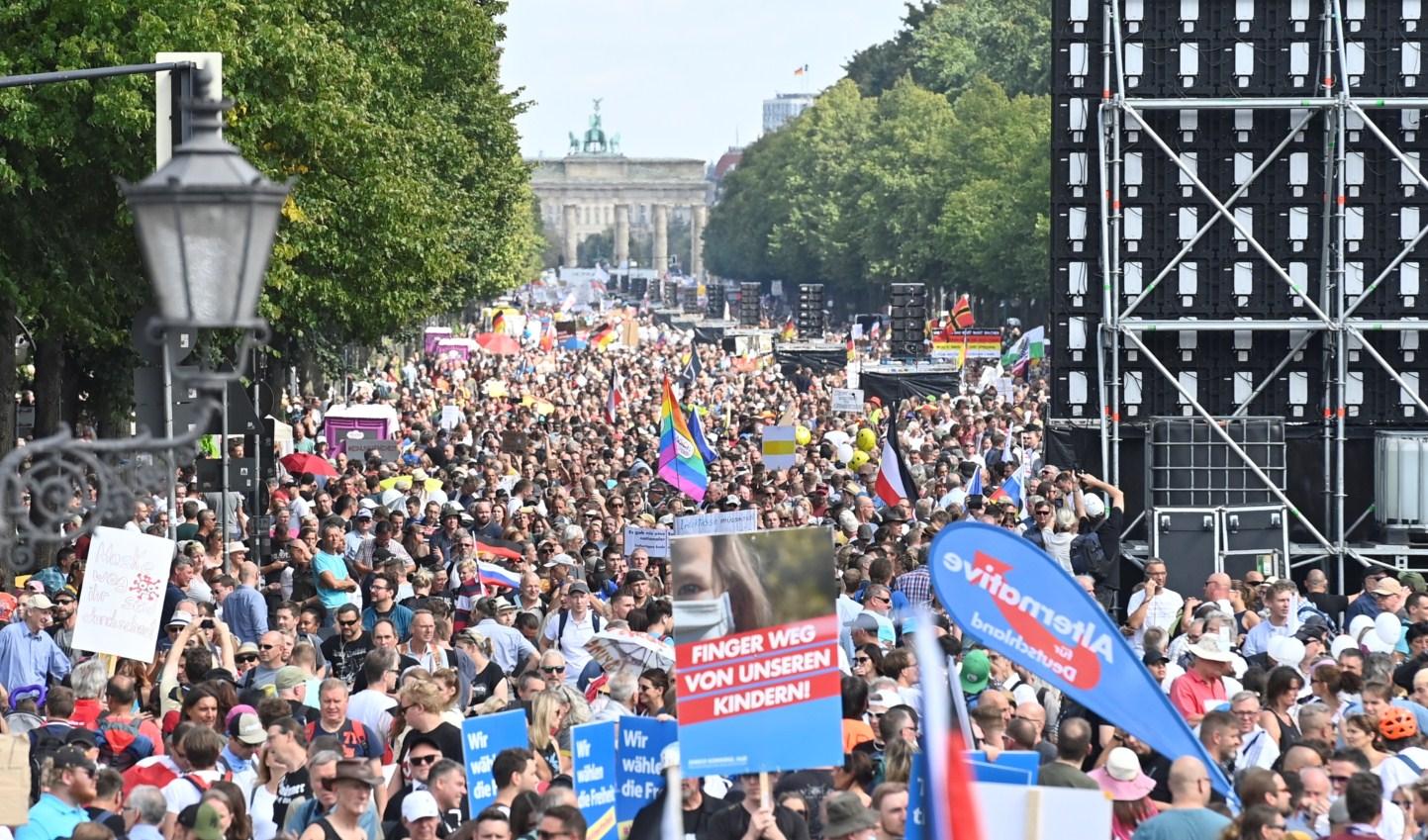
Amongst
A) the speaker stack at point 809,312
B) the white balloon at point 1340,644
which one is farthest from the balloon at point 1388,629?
the speaker stack at point 809,312

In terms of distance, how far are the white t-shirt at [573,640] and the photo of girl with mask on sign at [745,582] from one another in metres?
5.56

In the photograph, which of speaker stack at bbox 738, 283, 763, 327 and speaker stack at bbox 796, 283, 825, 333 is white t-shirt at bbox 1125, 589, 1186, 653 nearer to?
speaker stack at bbox 796, 283, 825, 333

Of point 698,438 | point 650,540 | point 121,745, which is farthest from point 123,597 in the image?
point 698,438

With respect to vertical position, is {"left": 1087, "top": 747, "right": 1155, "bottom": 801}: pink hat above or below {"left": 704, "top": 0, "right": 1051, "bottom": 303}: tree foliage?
below

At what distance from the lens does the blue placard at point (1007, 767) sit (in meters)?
9.80

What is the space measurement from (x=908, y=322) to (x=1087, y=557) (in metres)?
31.7

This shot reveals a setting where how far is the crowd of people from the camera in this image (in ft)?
32.7

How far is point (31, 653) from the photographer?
49.8ft

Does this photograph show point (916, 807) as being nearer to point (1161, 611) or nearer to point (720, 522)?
point (1161, 611)

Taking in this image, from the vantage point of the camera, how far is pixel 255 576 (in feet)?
57.6

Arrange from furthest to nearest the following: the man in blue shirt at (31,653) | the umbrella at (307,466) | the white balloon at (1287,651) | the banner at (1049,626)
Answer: the umbrella at (307,466), the man in blue shirt at (31,653), the white balloon at (1287,651), the banner at (1049,626)

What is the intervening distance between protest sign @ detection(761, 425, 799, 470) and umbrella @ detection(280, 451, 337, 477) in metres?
4.64

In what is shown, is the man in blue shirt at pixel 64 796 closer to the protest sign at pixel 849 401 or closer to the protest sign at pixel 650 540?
the protest sign at pixel 650 540

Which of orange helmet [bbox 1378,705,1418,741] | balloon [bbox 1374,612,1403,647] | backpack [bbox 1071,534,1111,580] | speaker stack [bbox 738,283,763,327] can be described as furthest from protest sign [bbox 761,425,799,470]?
speaker stack [bbox 738,283,763,327]
